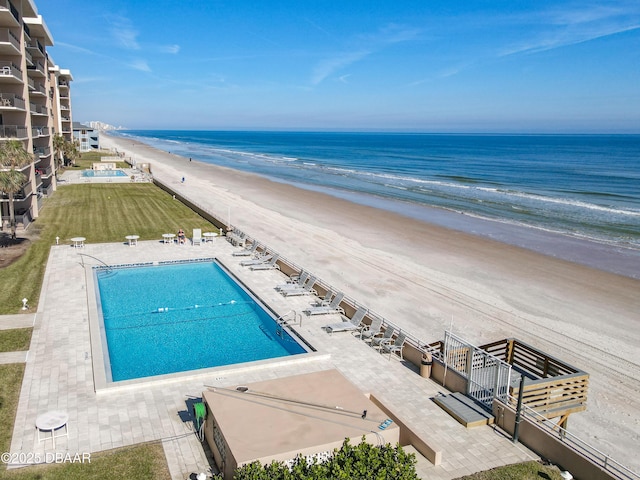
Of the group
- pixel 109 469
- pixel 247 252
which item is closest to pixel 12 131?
pixel 247 252

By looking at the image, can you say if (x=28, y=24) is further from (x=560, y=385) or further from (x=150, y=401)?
(x=560, y=385)

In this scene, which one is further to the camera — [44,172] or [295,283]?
[44,172]

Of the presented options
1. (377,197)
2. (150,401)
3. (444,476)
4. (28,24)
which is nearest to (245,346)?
(150,401)

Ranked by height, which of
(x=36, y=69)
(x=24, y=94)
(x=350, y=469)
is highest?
(x=36, y=69)

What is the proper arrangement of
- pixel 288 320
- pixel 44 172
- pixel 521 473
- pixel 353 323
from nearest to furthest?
pixel 521 473
pixel 353 323
pixel 288 320
pixel 44 172

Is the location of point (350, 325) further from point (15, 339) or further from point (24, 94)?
point (24, 94)
